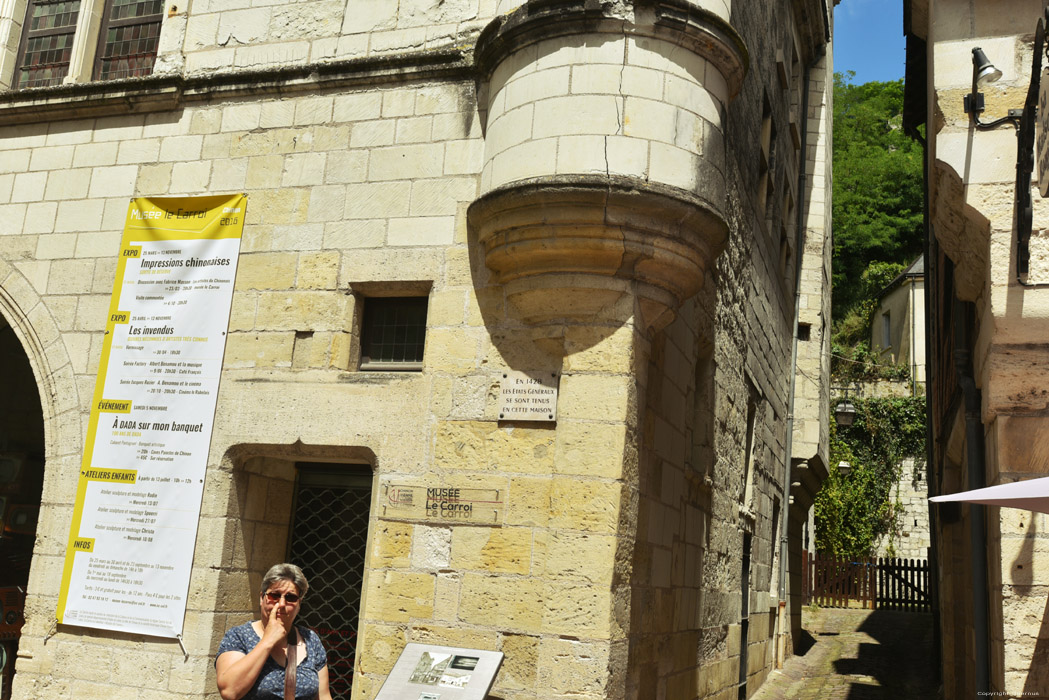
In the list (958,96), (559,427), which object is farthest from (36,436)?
(958,96)

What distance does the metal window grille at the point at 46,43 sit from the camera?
7.31 meters

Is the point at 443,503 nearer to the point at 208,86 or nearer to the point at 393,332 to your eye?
the point at 393,332

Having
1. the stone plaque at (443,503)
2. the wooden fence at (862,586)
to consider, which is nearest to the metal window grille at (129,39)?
the stone plaque at (443,503)

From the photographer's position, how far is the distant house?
2523cm

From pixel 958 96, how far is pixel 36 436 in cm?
782

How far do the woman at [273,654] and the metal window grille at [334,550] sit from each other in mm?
2057

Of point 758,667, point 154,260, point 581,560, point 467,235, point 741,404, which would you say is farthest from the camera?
point 758,667

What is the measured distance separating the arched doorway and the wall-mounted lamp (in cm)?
669

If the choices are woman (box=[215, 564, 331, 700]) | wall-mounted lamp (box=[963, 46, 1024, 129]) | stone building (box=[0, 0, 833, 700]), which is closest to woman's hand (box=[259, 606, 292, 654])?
woman (box=[215, 564, 331, 700])

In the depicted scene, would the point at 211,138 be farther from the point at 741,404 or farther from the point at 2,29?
the point at 741,404

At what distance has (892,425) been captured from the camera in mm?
22156

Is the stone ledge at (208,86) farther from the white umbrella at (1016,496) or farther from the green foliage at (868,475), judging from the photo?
the green foliage at (868,475)

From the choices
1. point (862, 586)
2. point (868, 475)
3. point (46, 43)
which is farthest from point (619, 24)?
point (868, 475)

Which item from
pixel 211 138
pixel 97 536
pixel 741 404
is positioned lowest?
pixel 97 536
